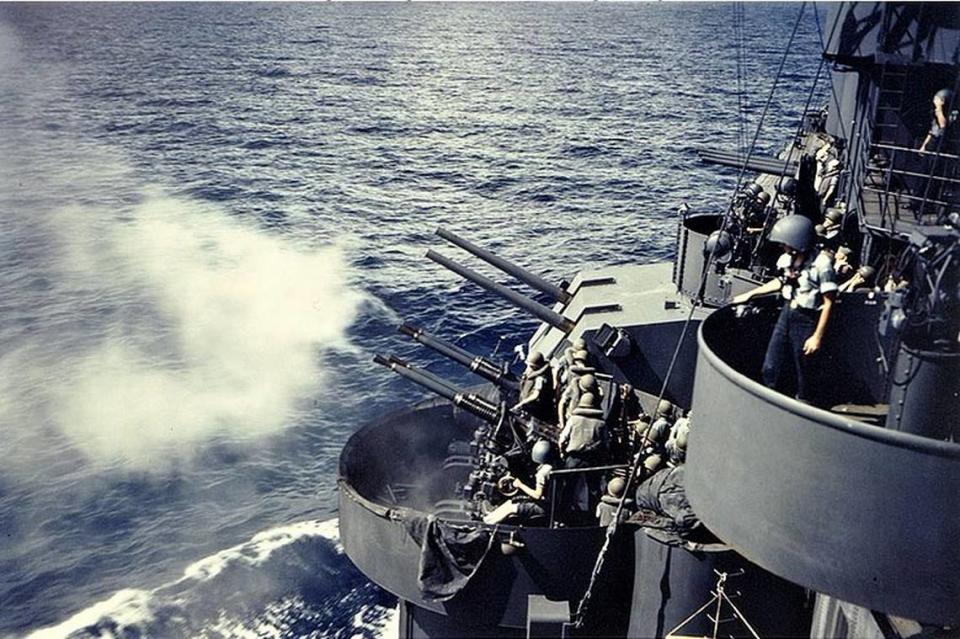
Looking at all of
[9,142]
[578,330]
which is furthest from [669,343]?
[9,142]

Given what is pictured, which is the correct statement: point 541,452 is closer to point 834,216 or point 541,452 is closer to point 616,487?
point 616,487

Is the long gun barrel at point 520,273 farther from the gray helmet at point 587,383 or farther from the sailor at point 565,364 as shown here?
the gray helmet at point 587,383

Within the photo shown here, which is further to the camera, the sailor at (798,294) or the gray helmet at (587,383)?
the gray helmet at (587,383)

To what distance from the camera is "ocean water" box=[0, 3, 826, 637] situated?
19.1 m

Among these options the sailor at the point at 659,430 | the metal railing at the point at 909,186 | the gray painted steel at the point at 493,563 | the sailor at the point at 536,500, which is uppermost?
the metal railing at the point at 909,186

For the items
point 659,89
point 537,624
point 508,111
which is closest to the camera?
point 537,624

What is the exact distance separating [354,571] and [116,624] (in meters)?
4.24

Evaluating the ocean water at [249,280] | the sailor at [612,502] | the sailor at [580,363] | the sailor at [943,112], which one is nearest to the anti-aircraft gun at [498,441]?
the sailor at [580,363]

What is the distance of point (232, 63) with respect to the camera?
341 ft

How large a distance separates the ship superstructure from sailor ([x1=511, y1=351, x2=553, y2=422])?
0.32 feet

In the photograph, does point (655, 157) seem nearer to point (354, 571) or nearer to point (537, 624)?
point (354, 571)

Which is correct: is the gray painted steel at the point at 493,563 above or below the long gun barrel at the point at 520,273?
below

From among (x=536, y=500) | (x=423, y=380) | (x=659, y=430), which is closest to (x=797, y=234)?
(x=659, y=430)

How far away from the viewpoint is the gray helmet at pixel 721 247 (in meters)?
15.4
